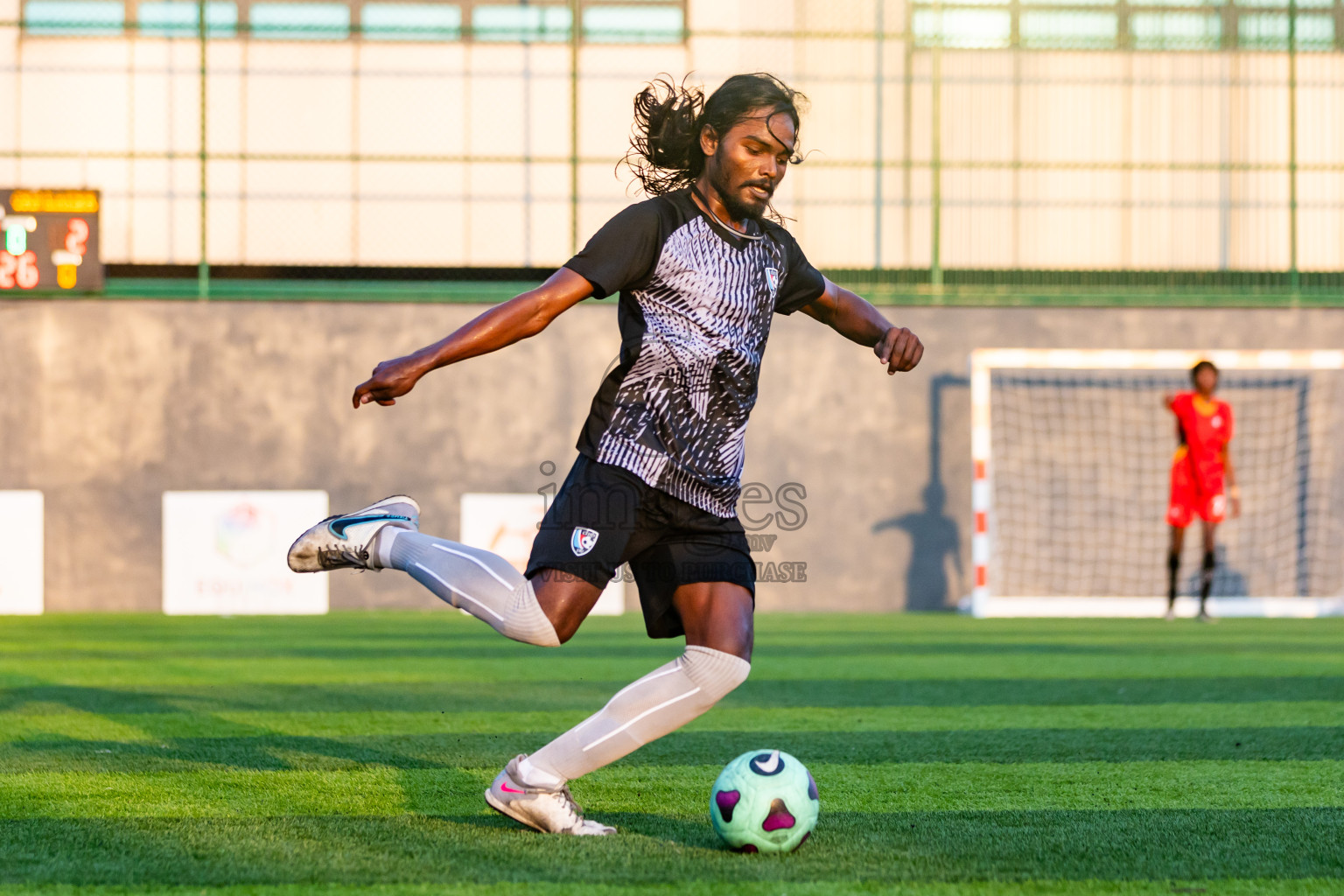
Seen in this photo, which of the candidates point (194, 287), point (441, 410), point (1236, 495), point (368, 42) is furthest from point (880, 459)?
point (368, 42)

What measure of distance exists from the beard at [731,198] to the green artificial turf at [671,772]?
156 cm

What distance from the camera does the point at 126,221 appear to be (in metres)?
17.5

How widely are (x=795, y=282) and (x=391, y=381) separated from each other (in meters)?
1.16

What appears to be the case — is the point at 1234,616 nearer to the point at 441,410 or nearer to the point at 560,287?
the point at 441,410

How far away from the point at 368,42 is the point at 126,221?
145 inches

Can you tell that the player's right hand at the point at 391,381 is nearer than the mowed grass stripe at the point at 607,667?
Yes

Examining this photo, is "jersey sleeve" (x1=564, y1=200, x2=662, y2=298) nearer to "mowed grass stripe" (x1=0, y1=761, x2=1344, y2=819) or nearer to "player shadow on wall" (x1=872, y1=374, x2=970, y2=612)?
"mowed grass stripe" (x1=0, y1=761, x2=1344, y2=819)

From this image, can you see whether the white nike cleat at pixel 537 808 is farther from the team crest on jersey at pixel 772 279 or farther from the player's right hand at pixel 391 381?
the team crest on jersey at pixel 772 279

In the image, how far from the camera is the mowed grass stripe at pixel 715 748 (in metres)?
4.89

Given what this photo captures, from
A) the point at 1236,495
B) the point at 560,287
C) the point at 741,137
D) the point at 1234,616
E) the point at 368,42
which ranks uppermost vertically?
the point at 368,42

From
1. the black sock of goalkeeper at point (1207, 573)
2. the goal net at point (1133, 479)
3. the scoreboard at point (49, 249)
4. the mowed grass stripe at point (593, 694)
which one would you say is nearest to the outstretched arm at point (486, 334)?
the mowed grass stripe at point (593, 694)

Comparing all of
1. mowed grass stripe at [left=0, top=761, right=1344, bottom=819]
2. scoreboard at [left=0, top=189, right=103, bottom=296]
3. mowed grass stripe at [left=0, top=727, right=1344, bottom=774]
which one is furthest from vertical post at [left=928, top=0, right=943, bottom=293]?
mowed grass stripe at [left=0, top=761, right=1344, bottom=819]

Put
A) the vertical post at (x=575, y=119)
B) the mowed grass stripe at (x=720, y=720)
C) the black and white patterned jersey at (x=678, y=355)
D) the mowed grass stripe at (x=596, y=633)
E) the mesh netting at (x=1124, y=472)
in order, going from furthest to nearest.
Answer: the vertical post at (x=575, y=119) → the mesh netting at (x=1124, y=472) → the mowed grass stripe at (x=596, y=633) → the mowed grass stripe at (x=720, y=720) → the black and white patterned jersey at (x=678, y=355)

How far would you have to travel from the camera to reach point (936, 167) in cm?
1546
